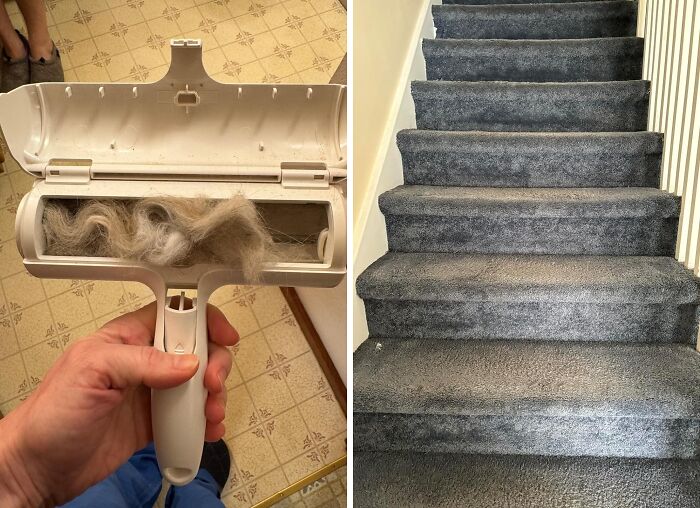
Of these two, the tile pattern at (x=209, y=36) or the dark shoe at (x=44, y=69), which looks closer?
the dark shoe at (x=44, y=69)

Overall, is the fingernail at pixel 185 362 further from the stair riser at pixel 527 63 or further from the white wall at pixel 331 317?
the stair riser at pixel 527 63

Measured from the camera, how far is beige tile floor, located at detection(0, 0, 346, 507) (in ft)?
4.25

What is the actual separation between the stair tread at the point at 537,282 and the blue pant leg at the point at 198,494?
488 mm

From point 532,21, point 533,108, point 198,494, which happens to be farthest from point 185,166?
point 532,21

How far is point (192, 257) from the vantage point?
78 cm

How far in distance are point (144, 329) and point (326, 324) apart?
53cm

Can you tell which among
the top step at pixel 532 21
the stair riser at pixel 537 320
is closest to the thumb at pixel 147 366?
the stair riser at pixel 537 320

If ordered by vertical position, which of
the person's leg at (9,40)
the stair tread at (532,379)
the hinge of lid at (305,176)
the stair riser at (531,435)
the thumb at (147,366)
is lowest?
the stair riser at (531,435)

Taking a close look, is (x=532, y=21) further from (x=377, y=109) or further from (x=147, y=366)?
(x=147, y=366)

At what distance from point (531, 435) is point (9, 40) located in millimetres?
1352

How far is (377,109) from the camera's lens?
1379 millimetres

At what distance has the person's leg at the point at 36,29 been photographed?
4.50ft

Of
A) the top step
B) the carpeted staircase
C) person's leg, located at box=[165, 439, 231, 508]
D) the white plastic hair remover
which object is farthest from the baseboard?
the top step

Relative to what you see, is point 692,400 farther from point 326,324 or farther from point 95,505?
point 95,505
